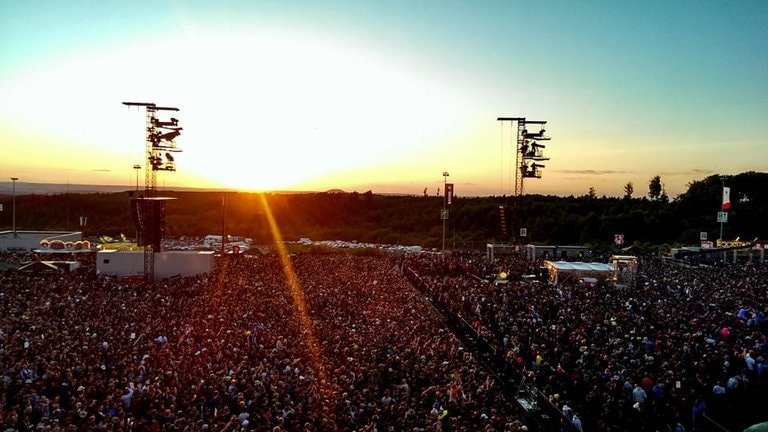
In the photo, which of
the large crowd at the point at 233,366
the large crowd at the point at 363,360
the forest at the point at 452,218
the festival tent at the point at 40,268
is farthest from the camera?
the forest at the point at 452,218

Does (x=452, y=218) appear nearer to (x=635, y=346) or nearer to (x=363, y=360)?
(x=635, y=346)

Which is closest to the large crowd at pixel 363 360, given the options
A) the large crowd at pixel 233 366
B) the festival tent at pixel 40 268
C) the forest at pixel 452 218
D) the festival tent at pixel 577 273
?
the large crowd at pixel 233 366

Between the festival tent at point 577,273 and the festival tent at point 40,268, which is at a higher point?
the festival tent at point 577,273

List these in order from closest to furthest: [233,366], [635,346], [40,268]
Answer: [233,366] → [635,346] → [40,268]

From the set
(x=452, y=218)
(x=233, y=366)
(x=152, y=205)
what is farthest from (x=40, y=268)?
(x=452, y=218)

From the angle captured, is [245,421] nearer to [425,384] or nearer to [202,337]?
[425,384]

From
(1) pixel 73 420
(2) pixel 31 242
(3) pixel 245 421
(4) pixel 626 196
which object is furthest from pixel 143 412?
(4) pixel 626 196

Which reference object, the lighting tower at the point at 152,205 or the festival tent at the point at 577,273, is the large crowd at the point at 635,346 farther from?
the lighting tower at the point at 152,205
